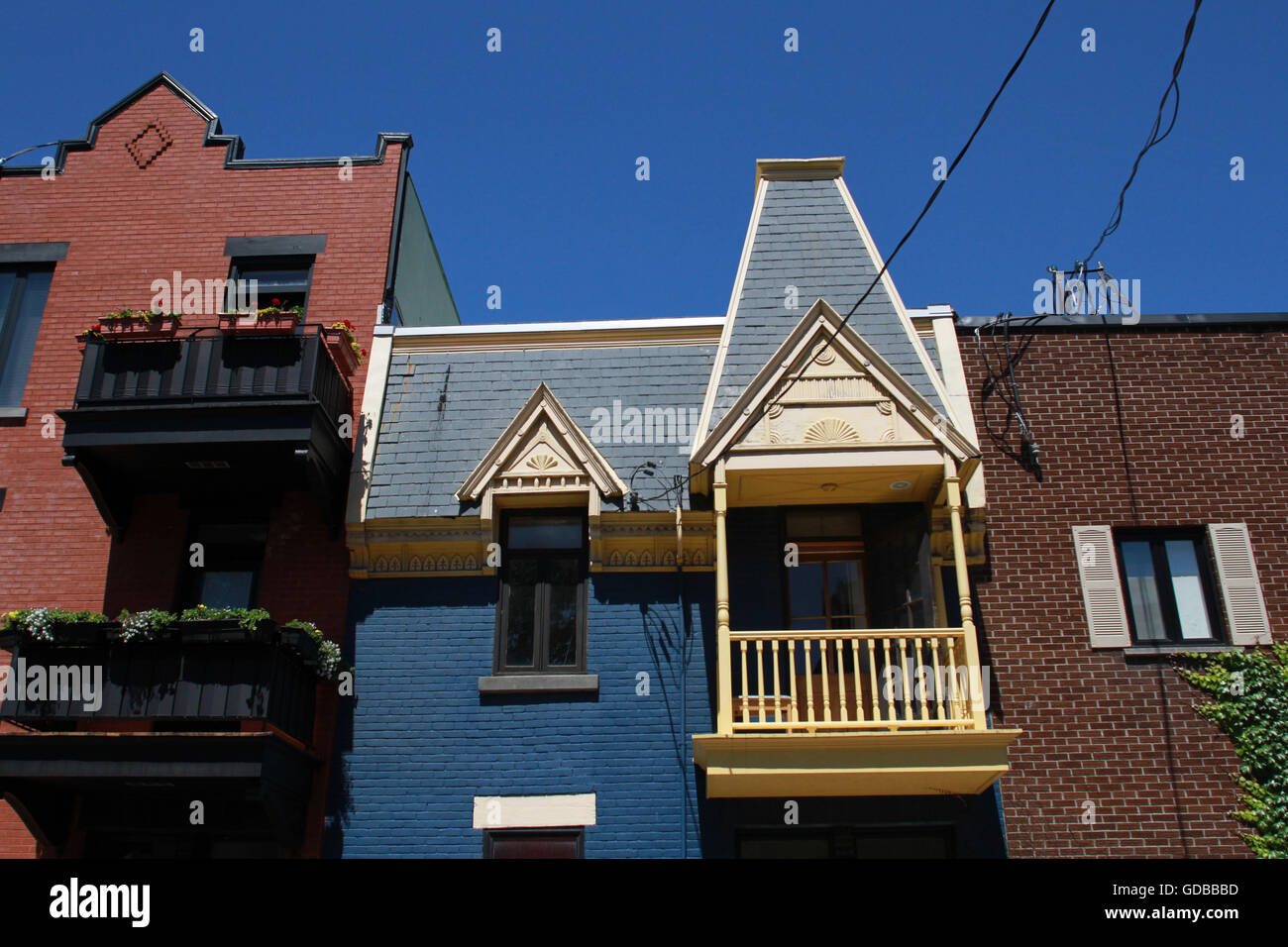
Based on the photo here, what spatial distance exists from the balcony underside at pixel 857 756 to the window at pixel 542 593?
223 cm

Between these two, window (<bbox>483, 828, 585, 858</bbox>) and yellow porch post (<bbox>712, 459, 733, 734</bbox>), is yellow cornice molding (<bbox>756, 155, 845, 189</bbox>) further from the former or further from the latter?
window (<bbox>483, 828, 585, 858</bbox>)

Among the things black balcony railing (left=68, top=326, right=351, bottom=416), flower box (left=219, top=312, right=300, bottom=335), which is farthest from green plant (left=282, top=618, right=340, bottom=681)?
flower box (left=219, top=312, right=300, bottom=335)

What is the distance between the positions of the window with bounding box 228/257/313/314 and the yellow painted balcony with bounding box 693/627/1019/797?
745cm

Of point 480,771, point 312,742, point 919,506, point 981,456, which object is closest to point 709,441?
point 919,506

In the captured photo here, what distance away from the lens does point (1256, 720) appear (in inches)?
430

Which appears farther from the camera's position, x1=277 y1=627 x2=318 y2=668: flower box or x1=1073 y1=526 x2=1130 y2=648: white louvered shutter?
x1=1073 y1=526 x2=1130 y2=648: white louvered shutter

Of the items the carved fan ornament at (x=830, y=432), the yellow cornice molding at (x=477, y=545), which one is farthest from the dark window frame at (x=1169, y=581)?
the yellow cornice molding at (x=477, y=545)

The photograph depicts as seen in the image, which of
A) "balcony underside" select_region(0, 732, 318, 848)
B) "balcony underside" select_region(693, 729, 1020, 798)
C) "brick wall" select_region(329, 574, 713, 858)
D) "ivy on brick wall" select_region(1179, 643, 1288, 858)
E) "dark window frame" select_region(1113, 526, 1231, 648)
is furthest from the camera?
"dark window frame" select_region(1113, 526, 1231, 648)

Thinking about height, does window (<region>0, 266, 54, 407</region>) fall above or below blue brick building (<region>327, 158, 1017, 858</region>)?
above

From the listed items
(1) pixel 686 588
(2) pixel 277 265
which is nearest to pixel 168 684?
(1) pixel 686 588

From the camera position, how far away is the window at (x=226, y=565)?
1244cm

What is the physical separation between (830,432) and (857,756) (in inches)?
130

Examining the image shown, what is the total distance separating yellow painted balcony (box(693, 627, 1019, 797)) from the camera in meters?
9.86
